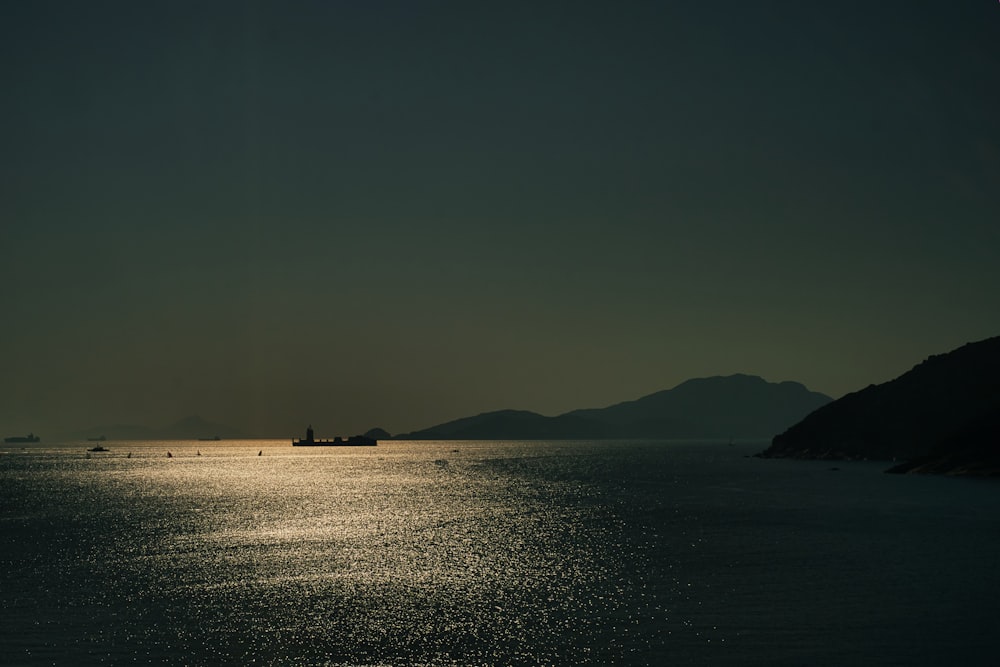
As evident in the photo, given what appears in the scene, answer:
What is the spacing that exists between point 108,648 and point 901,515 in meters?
75.1

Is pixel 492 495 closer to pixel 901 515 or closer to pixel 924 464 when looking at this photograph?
pixel 901 515

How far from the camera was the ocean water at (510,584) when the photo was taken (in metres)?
32.9

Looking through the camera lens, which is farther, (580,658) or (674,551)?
(674,551)

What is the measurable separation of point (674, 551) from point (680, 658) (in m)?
29.4

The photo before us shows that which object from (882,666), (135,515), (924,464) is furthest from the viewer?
(924,464)

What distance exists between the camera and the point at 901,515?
269ft

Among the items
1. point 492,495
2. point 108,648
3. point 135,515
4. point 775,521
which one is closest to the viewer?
point 108,648

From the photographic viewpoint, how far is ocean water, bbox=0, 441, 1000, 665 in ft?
108

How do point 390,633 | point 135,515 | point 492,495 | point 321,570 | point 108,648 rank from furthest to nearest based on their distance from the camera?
point 492,495 < point 135,515 < point 321,570 < point 390,633 < point 108,648

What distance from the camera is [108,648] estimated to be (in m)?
33.3

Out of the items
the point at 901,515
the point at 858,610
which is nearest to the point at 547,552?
the point at 858,610

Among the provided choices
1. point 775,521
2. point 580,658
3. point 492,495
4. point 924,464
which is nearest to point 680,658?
point 580,658

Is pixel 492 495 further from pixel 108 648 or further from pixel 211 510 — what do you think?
pixel 108 648

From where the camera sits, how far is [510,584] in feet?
156
